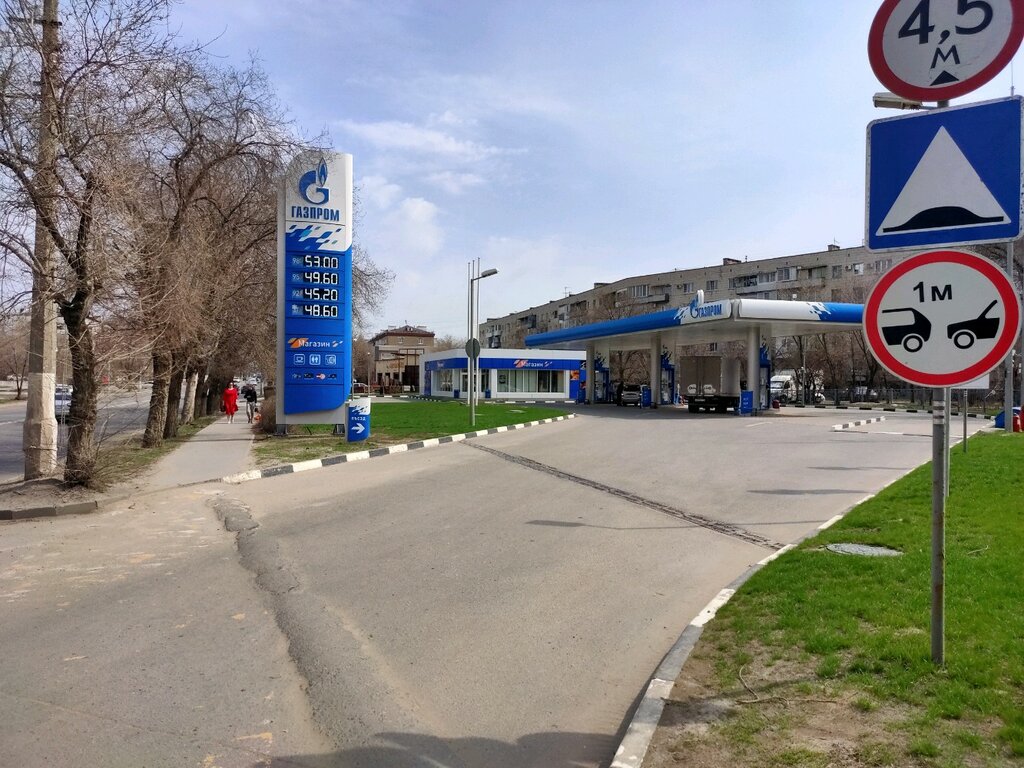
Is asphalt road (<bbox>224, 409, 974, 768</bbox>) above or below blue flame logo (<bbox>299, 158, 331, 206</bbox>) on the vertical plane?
below

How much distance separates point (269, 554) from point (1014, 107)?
7.06 meters

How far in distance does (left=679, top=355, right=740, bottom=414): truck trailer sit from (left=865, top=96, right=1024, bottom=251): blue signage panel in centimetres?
3107

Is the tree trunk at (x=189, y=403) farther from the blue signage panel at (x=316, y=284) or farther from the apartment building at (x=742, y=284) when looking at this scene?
the apartment building at (x=742, y=284)

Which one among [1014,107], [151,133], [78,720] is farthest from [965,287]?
[151,133]

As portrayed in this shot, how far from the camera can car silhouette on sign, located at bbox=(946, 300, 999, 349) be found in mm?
3496

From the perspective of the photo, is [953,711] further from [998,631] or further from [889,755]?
[998,631]

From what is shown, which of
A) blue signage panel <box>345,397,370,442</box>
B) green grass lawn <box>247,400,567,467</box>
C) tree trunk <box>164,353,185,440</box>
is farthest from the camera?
tree trunk <box>164,353,185,440</box>

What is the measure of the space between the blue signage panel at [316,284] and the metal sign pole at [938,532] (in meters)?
18.3

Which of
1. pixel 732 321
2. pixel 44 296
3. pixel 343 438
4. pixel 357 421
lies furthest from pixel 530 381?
pixel 44 296

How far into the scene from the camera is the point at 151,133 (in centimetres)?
1195

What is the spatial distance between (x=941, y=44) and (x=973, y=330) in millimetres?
1541

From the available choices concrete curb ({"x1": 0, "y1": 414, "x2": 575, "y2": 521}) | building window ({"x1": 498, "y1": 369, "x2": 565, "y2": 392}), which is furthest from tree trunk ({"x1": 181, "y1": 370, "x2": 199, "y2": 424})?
building window ({"x1": 498, "y1": 369, "x2": 565, "y2": 392})

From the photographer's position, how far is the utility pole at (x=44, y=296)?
32.8ft

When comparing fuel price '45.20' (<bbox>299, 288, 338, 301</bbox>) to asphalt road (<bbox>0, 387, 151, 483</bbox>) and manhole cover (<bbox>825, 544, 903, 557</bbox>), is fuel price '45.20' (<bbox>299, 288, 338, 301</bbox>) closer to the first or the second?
asphalt road (<bbox>0, 387, 151, 483</bbox>)
